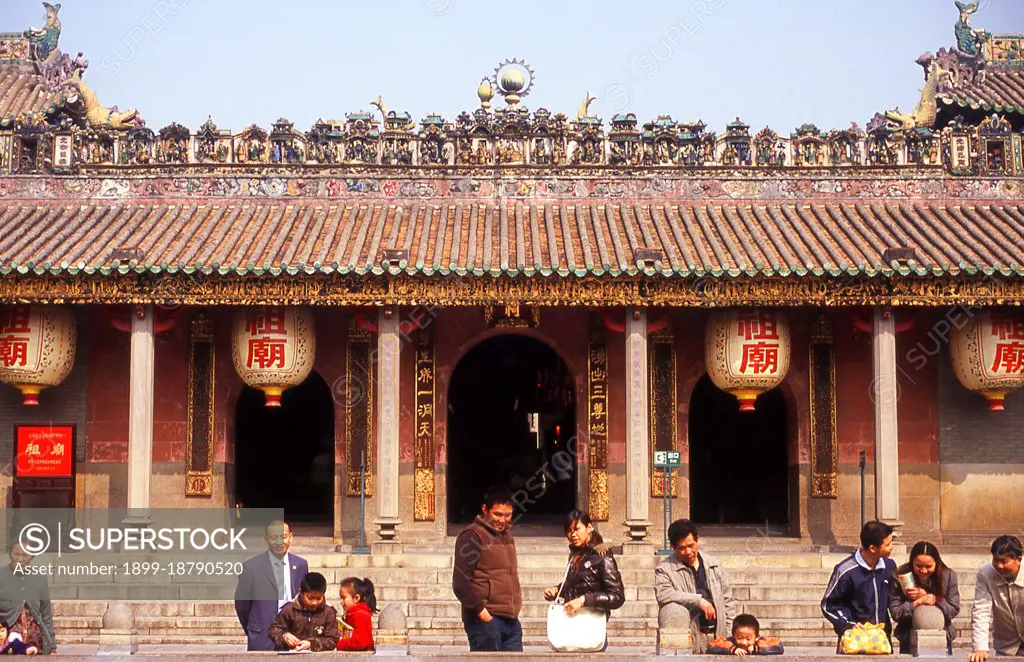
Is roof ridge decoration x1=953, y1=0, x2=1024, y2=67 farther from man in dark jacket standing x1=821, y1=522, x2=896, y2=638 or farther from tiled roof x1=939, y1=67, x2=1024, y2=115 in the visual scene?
man in dark jacket standing x1=821, y1=522, x2=896, y2=638

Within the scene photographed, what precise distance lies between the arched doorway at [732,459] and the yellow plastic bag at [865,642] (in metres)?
10.7

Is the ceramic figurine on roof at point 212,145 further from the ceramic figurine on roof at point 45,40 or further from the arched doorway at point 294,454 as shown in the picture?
the ceramic figurine on roof at point 45,40

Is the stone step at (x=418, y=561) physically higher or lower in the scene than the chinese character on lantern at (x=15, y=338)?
lower

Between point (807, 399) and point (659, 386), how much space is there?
1958mm

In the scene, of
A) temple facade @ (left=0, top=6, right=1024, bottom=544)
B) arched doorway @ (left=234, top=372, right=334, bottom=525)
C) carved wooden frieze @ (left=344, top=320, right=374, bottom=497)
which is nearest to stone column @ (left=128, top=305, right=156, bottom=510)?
temple facade @ (left=0, top=6, right=1024, bottom=544)

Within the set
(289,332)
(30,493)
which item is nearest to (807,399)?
(289,332)

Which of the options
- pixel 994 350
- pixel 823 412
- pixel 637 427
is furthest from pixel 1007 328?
pixel 637 427

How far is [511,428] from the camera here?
21812mm

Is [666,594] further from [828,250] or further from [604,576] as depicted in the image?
[828,250]

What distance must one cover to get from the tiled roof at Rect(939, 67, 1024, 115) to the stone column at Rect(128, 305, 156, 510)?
13121mm

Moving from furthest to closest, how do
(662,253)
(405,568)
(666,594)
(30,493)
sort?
(30,493), (662,253), (405,568), (666,594)

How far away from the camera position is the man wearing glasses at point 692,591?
9047 millimetres

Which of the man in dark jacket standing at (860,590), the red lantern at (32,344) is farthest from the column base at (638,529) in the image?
the red lantern at (32,344)

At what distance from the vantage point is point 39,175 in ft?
59.7
